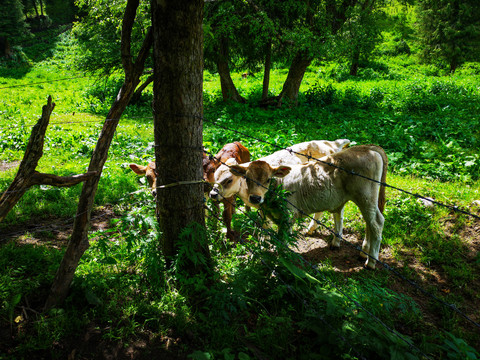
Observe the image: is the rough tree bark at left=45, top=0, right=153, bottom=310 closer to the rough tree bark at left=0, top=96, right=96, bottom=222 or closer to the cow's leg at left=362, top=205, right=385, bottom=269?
the rough tree bark at left=0, top=96, right=96, bottom=222

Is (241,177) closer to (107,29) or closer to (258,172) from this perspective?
(258,172)

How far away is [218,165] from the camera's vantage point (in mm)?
5770

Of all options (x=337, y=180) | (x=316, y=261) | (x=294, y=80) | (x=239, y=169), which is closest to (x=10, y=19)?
(x=294, y=80)

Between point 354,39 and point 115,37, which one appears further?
point 115,37

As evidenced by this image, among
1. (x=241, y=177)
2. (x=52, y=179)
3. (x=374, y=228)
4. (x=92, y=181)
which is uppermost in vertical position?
(x=52, y=179)

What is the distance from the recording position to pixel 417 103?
13.0 m

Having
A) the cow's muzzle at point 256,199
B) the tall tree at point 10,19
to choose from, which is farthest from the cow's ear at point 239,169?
the tall tree at point 10,19

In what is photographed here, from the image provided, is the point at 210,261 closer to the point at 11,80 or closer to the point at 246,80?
the point at 246,80

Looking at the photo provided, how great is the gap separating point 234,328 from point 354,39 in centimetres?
1336

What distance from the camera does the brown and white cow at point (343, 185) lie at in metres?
4.68

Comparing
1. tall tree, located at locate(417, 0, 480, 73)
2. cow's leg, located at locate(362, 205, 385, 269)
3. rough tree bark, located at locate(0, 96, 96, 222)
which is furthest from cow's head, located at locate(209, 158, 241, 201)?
tall tree, located at locate(417, 0, 480, 73)

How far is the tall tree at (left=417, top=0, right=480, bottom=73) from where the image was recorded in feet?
85.6

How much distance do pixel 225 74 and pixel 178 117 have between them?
13.0 m

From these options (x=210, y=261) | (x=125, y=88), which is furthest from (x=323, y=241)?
(x=125, y=88)
